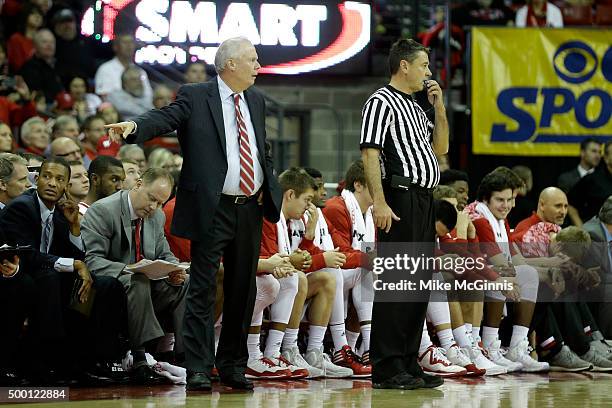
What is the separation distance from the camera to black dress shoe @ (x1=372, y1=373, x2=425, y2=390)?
6352 mm

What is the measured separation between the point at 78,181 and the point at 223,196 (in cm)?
145

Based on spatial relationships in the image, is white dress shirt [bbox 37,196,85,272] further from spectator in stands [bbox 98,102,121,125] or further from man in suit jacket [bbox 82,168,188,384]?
spectator in stands [bbox 98,102,121,125]

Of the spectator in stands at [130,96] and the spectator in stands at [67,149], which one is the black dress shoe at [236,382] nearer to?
the spectator in stands at [67,149]

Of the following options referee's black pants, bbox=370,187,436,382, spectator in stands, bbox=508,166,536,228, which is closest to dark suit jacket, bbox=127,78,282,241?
referee's black pants, bbox=370,187,436,382

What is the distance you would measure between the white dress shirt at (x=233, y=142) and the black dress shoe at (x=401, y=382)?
4.07 feet

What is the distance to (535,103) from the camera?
478 inches

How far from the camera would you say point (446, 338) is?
7797mm

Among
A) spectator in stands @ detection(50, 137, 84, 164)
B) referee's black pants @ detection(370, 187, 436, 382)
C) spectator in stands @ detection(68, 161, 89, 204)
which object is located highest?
spectator in stands @ detection(50, 137, 84, 164)

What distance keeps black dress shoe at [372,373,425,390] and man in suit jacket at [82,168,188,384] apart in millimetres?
1269

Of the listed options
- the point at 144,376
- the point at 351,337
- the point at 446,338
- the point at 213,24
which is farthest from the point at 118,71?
the point at 144,376

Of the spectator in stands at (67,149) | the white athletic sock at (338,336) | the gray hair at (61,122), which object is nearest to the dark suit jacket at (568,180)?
the white athletic sock at (338,336)

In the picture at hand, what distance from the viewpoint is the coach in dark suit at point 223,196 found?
609cm

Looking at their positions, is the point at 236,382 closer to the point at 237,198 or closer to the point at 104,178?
the point at 237,198

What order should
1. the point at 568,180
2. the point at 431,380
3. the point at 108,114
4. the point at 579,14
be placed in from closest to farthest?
1. the point at 431,380
2. the point at 108,114
3. the point at 568,180
4. the point at 579,14
